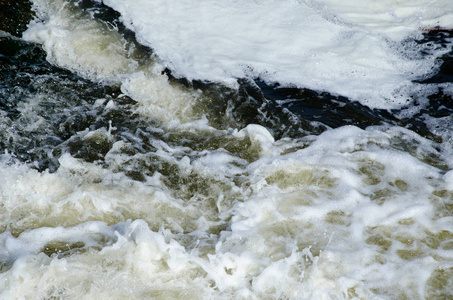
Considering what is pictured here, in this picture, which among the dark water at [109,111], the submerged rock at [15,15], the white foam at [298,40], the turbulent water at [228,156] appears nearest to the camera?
the turbulent water at [228,156]

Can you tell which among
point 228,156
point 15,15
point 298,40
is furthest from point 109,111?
point 15,15

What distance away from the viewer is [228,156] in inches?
162

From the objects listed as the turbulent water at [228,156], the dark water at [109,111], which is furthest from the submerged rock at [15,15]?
the dark water at [109,111]

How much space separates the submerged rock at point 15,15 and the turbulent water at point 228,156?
242 millimetres

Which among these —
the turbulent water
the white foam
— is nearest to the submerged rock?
the turbulent water

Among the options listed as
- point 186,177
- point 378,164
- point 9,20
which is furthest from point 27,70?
point 378,164

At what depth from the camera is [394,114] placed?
482cm

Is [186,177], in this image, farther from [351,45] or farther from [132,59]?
[351,45]

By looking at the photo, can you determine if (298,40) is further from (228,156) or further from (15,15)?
(15,15)

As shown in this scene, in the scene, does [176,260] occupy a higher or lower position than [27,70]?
lower

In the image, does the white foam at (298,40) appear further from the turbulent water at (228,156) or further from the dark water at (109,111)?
the dark water at (109,111)

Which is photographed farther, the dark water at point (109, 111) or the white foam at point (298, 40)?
the white foam at point (298, 40)

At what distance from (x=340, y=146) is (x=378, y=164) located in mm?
446

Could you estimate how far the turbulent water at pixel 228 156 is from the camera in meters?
2.91
